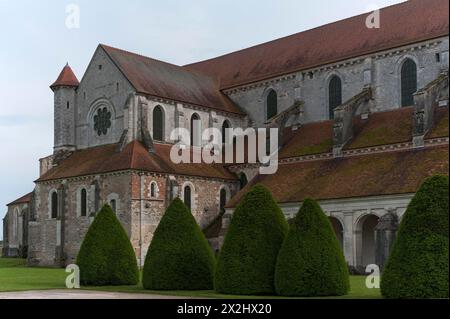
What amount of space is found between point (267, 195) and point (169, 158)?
2366cm

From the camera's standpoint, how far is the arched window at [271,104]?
169ft

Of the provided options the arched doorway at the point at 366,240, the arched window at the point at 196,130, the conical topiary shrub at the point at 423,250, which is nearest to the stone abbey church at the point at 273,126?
the arched doorway at the point at 366,240

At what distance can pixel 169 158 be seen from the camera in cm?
4709

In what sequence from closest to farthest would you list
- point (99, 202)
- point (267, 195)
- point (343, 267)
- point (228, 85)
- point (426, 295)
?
point (426, 295) → point (343, 267) → point (267, 195) → point (99, 202) → point (228, 85)

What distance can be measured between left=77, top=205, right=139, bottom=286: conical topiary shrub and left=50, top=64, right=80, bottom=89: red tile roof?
24993mm

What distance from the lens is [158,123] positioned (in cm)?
4828

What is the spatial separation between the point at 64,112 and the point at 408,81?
23979 millimetres

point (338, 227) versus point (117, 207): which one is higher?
point (117, 207)

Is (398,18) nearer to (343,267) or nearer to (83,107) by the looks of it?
(83,107)

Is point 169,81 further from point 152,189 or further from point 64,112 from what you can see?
point 152,189

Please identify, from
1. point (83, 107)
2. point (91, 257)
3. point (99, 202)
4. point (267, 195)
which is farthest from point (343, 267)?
point (83, 107)

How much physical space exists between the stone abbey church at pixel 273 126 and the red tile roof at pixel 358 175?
0.10 m

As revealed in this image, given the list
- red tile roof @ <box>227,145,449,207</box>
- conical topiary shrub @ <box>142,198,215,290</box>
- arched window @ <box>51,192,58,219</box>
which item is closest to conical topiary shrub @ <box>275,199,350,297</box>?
conical topiary shrub @ <box>142,198,215,290</box>

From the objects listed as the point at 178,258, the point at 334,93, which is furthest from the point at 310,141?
the point at 178,258
